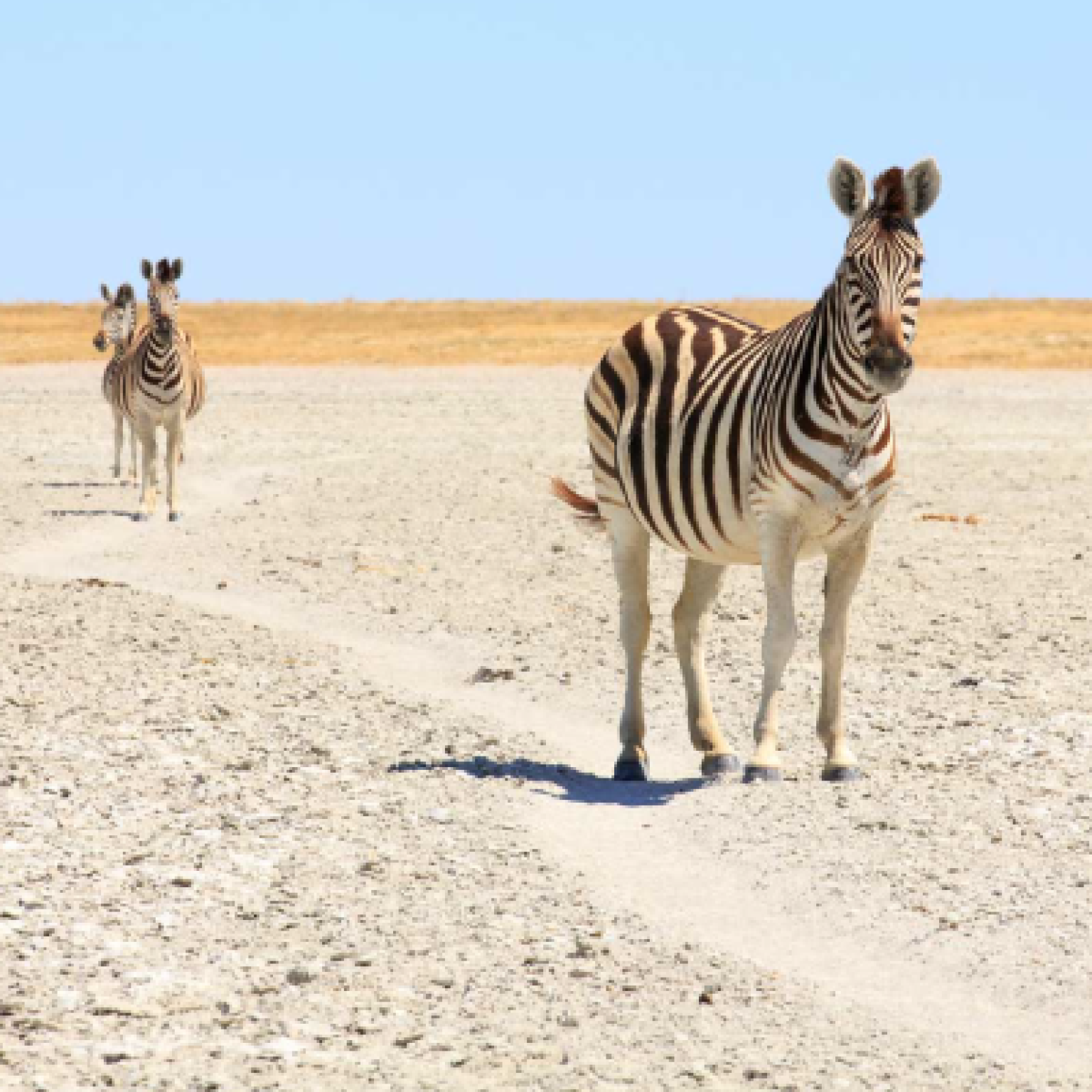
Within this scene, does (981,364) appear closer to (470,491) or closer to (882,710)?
(470,491)

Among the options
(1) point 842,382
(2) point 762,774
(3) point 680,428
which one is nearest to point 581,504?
(3) point 680,428

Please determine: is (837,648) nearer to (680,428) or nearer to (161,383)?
(680,428)

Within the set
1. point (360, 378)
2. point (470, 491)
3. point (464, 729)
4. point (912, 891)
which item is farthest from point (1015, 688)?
point (360, 378)

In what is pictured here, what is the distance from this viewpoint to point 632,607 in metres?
9.58

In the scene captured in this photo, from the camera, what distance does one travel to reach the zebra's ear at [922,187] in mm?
8242

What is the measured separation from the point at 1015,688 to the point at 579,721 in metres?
2.28

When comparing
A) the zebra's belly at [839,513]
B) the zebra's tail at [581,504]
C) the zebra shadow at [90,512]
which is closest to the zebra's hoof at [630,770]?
the zebra's belly at [839,513]

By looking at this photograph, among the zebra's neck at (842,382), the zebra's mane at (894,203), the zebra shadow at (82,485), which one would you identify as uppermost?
the zebra's mane at (894,203)

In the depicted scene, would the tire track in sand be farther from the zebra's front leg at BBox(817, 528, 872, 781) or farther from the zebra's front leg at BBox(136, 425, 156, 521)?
the zebra's front leg at BBox(136, 425, 156, 521)

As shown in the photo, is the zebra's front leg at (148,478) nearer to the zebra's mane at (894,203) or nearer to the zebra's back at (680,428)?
the zebra's back at (680,428)

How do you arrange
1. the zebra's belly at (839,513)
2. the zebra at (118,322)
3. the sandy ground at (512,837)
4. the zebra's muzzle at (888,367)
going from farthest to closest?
the zebra at (118,322), the zebra's belly at (839,513), the zebra's muzzle at (888,367), the sandy ground at (512,837)

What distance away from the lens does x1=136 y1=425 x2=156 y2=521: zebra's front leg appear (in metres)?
A: 19.4

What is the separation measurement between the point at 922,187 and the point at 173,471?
490 inches

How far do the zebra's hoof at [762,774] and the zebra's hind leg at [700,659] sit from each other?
1.25 ft
